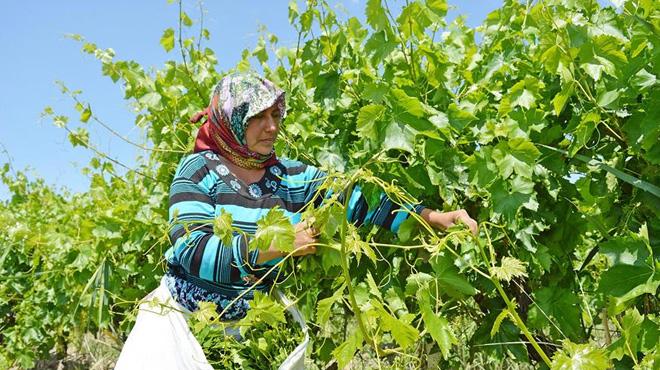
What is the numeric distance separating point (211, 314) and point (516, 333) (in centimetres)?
118

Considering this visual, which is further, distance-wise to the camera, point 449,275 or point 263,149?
point 263,149

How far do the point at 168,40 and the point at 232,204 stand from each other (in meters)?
1.32

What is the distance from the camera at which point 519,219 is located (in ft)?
6.51

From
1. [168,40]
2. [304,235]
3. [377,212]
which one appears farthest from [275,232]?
[168,40]

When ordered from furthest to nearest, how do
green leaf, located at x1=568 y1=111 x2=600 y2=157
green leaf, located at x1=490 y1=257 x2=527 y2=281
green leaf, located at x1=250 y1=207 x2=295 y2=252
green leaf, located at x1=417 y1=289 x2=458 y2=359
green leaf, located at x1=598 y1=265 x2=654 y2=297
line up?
green leaf, located at x1=568 y1=111 x2=600 y2=157
green leaf, located at x1=417 y1=289 x2=458 y2=359
green leaf, located at x1=598 y1=265 x2=654 y2=297
green leaf, located at x1=490 y1=257 x2=527 y2=281
green leaf, located at x1=250 y1=207 x2=295 y2=252

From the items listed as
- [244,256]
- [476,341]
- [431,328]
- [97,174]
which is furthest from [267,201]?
[97,174]

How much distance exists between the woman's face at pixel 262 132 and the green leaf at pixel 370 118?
446mm

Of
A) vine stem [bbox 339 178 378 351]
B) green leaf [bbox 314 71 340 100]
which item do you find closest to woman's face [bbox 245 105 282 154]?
green leaf [bbox 314 71 340 100]

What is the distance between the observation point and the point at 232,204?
1977mm

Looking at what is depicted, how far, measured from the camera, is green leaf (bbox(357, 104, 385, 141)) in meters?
1.72

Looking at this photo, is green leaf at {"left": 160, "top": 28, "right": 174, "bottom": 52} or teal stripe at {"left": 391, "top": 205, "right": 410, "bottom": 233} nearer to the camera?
teal stripe at {"left": 391, "top": 205, "right": 410, "bottom": 233}

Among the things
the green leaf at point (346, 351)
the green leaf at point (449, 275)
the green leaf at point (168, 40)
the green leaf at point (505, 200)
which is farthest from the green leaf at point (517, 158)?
the green leaf at point (168, 40)

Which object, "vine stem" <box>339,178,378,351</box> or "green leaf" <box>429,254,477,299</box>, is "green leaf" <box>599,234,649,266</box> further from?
"vine stem" <box>339,178,378,351</box>

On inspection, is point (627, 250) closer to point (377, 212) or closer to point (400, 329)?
point (400, 329)
